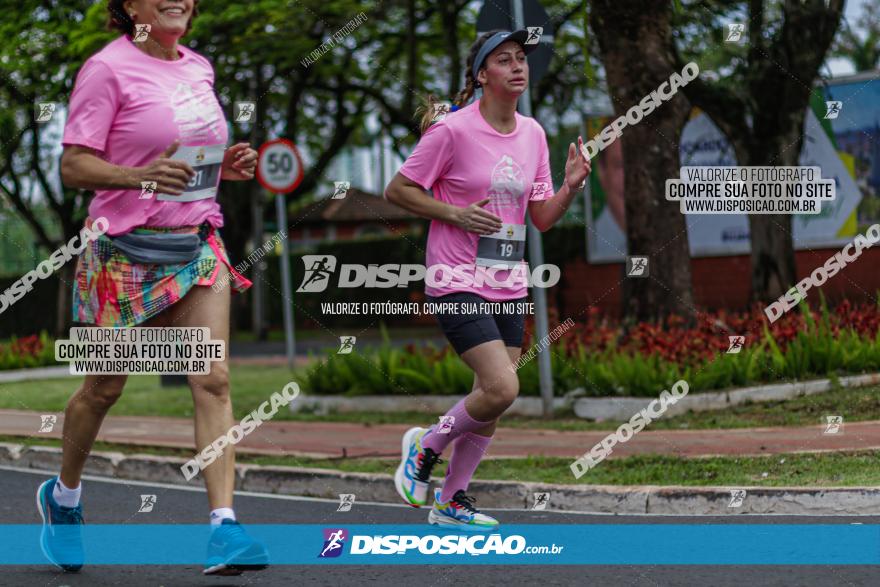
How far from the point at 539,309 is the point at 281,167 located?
649cm

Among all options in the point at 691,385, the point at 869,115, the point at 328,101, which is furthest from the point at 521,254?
the point at 328,101

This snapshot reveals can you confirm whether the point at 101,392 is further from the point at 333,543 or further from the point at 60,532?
the point at 333,543

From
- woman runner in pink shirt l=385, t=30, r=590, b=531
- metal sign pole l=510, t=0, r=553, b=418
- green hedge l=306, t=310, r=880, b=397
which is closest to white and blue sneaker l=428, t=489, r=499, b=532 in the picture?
woman runner in pink shirt l=385, t=30, r=590, b=531

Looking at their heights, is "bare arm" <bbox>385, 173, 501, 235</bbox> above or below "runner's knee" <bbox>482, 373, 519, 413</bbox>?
above

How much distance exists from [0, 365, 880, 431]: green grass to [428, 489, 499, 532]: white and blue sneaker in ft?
11.5

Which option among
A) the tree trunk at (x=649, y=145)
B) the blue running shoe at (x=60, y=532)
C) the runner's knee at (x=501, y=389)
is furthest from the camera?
the tree trunk at (x=649, y=145)

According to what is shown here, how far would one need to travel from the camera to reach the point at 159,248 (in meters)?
4.72

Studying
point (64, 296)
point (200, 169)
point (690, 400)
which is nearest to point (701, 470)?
point (690, 400)

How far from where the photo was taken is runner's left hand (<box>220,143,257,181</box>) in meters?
4.81

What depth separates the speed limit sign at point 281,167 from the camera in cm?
1558

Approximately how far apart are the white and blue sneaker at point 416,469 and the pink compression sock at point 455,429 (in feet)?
0.13

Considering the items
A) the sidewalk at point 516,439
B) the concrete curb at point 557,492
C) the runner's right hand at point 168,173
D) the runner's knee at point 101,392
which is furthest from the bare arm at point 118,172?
the sidewalk at point 516,439

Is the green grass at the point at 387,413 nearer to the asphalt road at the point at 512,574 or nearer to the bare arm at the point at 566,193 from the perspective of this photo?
the asphalt road at the point at 512,574

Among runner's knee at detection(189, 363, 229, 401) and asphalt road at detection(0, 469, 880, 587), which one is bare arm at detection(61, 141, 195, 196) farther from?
asphalt road at detection(0, 469, 880, 587)
